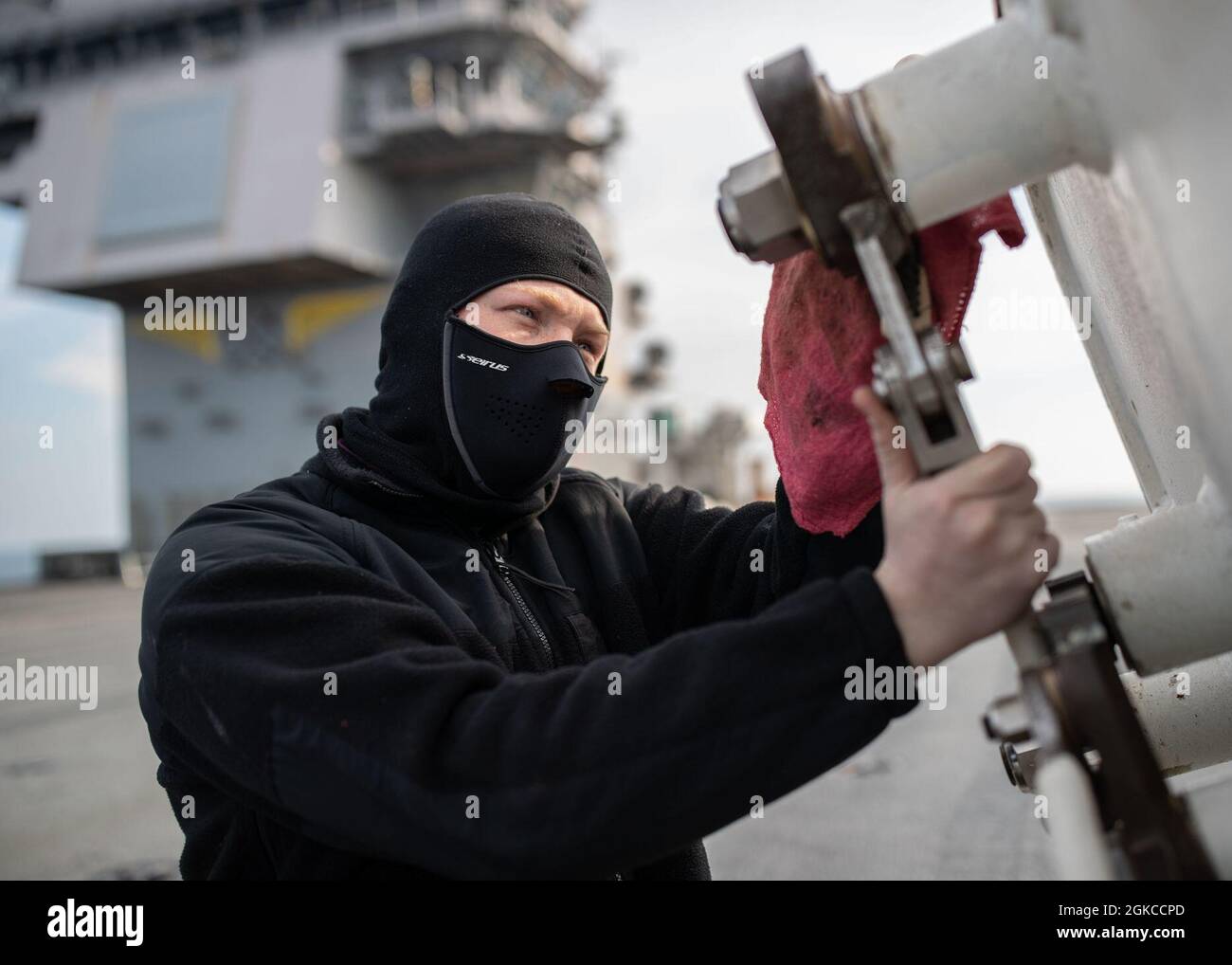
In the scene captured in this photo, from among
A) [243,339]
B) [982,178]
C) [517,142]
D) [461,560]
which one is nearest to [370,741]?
[461,560]

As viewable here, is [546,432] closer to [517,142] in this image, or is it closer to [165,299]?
[517,142]

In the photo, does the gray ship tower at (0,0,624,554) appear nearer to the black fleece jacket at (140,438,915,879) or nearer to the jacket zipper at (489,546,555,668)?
the jacket zipper at (489,546,555,668)

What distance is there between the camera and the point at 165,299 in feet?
55.9

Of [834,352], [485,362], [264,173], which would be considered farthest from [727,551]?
[264,173]

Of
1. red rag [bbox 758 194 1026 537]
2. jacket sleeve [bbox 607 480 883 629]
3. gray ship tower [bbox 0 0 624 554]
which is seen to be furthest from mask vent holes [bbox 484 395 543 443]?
gray ship tower [bbox 0 0 624 554]

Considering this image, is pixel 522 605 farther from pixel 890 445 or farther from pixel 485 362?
pixel 890 445

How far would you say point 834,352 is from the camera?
2.64 feet

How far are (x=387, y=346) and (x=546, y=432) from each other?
1.14ft

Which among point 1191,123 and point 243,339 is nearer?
point 1191,123

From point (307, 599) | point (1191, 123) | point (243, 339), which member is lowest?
point (307, 599)

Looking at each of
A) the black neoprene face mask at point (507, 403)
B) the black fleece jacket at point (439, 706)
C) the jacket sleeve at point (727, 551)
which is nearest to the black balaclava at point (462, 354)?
the black neoprene face mask at point (507, 403)

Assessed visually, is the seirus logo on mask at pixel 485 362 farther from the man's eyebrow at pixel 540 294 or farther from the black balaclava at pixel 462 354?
the man's eyebrow at pixel 540 294

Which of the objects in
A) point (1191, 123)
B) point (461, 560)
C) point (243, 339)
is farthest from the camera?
point (243, 339)

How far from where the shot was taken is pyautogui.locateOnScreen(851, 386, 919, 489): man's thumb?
0.71 metres
